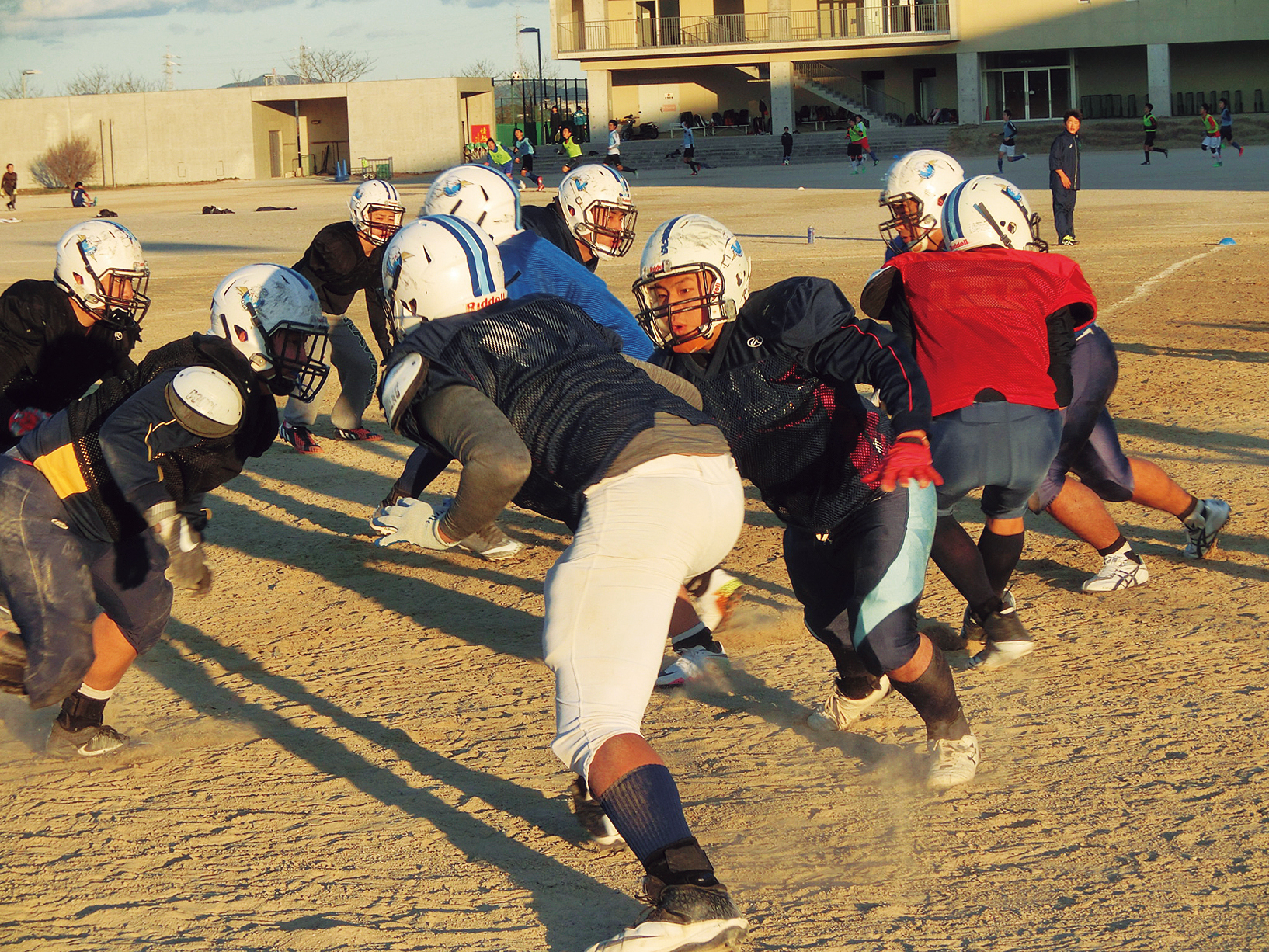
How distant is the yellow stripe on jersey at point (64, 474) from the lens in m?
4.52

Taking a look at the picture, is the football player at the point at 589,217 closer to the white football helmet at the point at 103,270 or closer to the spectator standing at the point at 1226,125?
the white football helmet at the point at 103,270

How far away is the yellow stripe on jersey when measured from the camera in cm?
452

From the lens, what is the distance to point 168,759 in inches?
186

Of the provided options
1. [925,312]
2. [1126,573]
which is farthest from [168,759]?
[1126,573]

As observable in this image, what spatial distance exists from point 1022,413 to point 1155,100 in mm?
56871

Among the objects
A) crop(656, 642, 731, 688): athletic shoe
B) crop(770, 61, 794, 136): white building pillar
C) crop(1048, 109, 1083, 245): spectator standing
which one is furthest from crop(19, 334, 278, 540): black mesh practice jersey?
crop(770, 61, 794, 136): white building pillar

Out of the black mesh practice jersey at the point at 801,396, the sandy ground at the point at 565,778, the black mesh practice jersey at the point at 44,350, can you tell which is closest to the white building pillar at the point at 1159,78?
the sandy ground at the point at 565,778

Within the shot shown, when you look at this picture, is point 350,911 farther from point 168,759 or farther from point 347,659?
point 347,659

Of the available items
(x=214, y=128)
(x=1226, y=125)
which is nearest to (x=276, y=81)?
(x=214, y=128)

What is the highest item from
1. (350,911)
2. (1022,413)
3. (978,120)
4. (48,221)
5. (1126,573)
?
(978,120)

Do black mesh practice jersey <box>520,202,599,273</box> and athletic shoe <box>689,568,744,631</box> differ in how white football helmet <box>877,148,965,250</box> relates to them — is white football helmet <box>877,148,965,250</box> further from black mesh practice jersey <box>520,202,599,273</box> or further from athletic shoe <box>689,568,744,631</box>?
athletic shoe <box>689,568,744,631</box>

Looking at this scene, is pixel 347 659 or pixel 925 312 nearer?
pixel 925 312

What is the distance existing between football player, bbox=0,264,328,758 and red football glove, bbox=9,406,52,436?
1.13m

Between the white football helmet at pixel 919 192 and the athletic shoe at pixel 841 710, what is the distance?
291 cm
